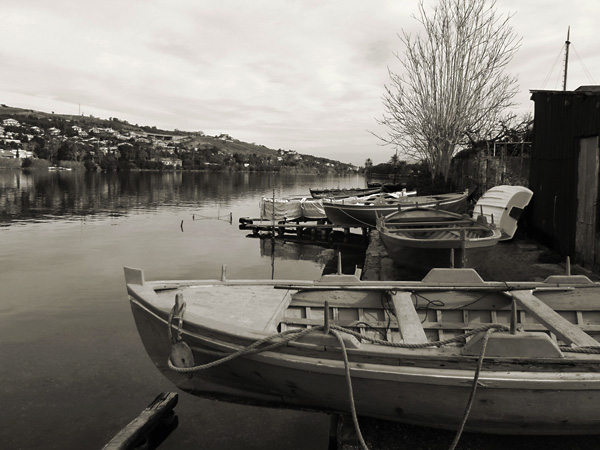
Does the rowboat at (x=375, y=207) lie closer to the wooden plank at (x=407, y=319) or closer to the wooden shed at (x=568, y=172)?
the wooden shed at (x=568, y=172)

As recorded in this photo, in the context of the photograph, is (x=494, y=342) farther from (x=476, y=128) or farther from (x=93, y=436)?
(x=476, y=128)

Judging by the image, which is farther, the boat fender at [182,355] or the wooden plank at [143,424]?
the wooden plank at [143,424]

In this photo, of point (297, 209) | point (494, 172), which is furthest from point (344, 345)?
point (297, 209)

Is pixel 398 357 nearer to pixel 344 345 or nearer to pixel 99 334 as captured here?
pixel 344 345

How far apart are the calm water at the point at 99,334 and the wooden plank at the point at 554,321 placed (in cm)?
314

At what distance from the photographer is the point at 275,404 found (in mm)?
4652

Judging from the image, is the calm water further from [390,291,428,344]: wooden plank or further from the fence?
the fence

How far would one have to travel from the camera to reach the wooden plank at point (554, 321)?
4.20 meters

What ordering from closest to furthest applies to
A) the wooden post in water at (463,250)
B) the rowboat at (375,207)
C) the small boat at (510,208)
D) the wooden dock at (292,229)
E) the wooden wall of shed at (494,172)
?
1. the wooden post in water at (463,250)
2. the small boat at (510,208)
3. the rowboat at (375,207)
4. the wooden wall of shed at (494,172)
5. the wooden dock at (292,229)

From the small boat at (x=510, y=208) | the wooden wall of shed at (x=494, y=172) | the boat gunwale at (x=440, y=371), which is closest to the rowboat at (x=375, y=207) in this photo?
the wooden wall of shed at (x=494, y=172)

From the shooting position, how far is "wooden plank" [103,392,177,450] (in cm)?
484

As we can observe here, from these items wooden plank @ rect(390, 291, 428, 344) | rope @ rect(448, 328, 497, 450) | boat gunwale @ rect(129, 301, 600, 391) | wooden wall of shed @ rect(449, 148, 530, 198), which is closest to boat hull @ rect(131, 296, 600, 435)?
boat gunwale @ rect(129, 301, 600, 391)

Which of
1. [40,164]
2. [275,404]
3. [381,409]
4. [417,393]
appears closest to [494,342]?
[417,393]

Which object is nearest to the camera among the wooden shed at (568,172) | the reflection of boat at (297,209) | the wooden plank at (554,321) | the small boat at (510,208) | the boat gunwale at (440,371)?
the boat gunwale at (440,371)
